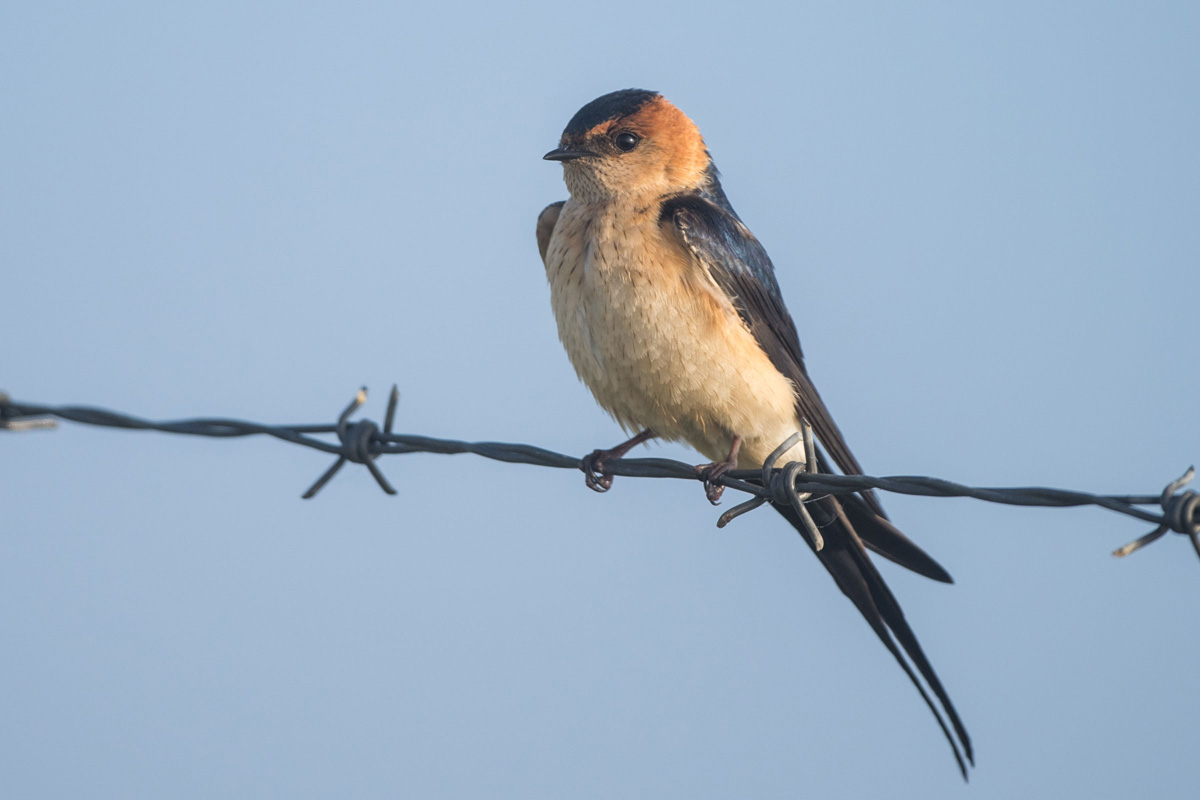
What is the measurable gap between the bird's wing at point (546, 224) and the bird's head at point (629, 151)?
114mm

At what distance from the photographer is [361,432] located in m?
2.97

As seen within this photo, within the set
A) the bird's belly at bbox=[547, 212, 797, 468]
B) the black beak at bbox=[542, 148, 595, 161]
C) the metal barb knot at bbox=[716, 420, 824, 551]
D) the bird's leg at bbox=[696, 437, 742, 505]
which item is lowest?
the metal barb knot at bbox=[716, 420, 824, 551]

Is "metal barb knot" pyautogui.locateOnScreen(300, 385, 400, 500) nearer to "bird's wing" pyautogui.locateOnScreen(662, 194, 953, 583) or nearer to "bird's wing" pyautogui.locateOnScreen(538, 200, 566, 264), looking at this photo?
"bird's wing" pyautogui.locateOnScreen(662, 194, 953, 583)

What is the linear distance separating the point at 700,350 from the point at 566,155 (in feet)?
3.93

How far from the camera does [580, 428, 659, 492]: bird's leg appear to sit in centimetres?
379

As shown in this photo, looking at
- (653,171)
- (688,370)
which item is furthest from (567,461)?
(653,171)

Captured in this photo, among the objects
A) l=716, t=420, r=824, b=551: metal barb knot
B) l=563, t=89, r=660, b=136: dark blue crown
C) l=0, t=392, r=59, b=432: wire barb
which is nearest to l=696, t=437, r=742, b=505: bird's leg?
l=716, t=420, r=824, b=551: metal barb knot

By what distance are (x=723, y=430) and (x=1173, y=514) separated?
240cm

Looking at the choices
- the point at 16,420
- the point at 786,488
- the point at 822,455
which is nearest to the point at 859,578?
the point at 822,455

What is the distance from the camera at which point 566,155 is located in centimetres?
495

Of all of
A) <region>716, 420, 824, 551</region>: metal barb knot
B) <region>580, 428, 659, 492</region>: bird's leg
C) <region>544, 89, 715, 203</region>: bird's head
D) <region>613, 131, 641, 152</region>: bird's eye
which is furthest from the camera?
<region>613, 131, 641, 152</region>: bird's eye

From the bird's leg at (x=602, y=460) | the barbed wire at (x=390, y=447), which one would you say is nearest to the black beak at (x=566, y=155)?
the bird's leg at (x=602, y=460)

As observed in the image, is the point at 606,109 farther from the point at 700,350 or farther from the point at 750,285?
the point at 700,350

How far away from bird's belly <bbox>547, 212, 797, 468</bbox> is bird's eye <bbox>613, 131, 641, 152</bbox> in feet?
2.17
